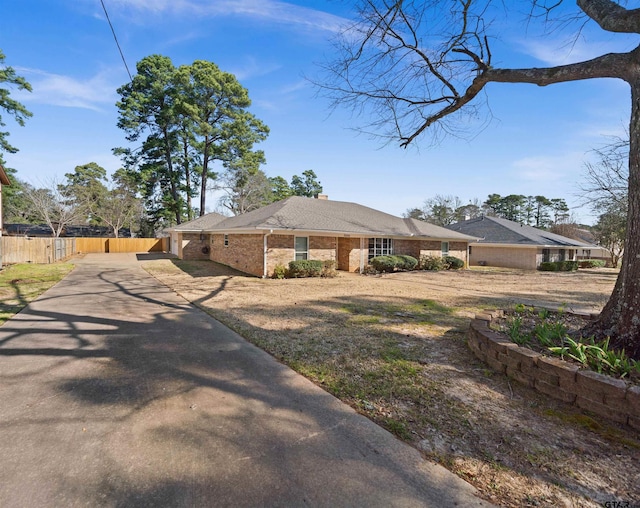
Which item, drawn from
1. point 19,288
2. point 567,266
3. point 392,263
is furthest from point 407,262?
point 19,288

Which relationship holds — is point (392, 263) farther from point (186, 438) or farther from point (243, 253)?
point (186, 438)

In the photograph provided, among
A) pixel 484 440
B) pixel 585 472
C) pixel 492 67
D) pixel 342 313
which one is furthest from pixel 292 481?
pixel 492 67

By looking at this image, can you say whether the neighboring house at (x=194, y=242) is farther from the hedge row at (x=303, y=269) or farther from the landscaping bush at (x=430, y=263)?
the landscaping bush at (x=430, y=263)

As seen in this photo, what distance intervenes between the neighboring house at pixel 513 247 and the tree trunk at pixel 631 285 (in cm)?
2120

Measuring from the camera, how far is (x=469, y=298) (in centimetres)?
1022

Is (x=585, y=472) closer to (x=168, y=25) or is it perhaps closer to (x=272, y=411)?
(x=272, y=411)

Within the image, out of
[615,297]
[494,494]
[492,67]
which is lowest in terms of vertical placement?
[494,494]

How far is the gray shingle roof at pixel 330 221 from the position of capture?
14.9m

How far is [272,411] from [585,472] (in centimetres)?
261

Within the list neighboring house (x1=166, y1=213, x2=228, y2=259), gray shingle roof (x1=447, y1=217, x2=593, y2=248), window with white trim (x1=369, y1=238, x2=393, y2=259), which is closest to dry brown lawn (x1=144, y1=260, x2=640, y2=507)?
window with white trim (x1=369, y1=238, x2=393, y2=259)

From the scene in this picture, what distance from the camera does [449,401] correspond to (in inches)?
137

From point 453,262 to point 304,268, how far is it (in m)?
10.9

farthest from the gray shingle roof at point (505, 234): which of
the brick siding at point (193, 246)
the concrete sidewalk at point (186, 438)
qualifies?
the concrete sidewalk at point (186, 438)

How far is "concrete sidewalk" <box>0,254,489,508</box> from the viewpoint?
2.17 meters
